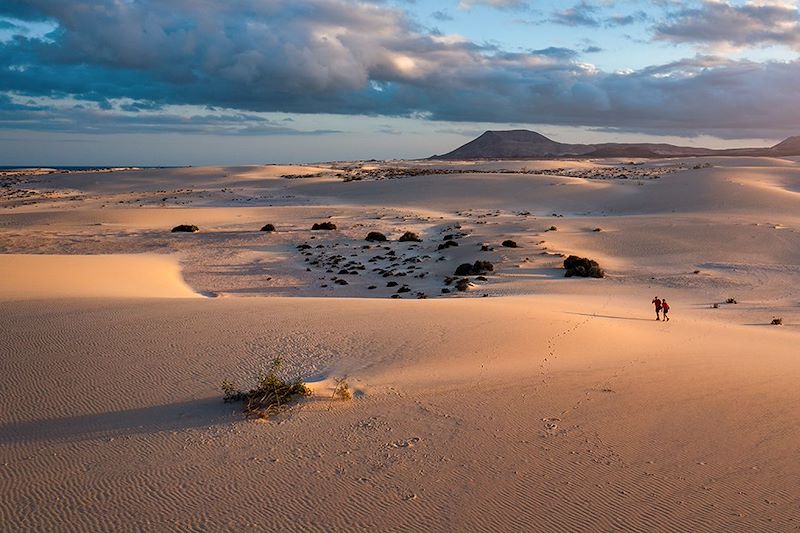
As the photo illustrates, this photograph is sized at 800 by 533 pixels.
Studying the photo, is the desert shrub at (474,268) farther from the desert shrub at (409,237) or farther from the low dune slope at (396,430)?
the low dune slope at (396,430)

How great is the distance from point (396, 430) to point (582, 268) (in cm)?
1921

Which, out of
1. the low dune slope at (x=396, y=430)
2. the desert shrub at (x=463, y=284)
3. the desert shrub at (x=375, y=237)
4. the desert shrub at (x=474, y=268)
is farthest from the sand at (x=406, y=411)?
the desert shrub at (x=375, y=237)

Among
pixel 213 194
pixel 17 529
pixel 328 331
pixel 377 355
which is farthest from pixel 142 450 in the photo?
pixel 213 194

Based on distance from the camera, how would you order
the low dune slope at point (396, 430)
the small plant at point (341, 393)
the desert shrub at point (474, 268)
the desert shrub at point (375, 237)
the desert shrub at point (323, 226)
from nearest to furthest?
the low dune slope at point (396, 430) → the small plant at point (341, 393) → the desert shrub at point (474, 268) → the desert shrub at point (375, 237) → the desert shrub at point (323, 226)

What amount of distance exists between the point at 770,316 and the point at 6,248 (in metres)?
32.3

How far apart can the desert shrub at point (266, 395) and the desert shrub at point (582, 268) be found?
1841cm

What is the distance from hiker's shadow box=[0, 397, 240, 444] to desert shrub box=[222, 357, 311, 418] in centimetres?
15

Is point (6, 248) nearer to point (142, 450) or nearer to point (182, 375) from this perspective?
point (182, 375)

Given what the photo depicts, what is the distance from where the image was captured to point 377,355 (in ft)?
35.9

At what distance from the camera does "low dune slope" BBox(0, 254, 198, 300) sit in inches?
666

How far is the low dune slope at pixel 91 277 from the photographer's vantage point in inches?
666

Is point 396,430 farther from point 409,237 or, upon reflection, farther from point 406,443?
point 409,237

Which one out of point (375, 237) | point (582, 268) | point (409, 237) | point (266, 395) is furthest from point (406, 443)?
point (375, 237)

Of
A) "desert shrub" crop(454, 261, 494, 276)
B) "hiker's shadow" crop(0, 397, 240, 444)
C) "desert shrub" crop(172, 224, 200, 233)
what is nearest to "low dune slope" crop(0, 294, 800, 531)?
"hiker's shadow" crop(0, 397, 240, 444)
